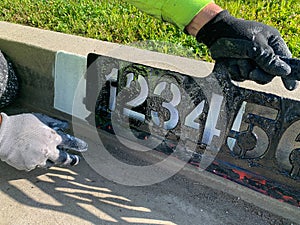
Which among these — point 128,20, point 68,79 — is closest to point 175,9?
point 68,79

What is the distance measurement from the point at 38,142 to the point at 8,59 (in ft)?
3.77

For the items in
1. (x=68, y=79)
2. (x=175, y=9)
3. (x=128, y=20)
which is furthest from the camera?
(x=128, y=20)

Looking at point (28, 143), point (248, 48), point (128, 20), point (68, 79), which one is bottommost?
point (28, 143)

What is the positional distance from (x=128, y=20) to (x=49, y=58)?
1131 millimetres

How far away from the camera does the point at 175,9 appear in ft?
5.83

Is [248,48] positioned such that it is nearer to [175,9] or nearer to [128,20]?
[175,9]

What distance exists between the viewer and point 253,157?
1.81m

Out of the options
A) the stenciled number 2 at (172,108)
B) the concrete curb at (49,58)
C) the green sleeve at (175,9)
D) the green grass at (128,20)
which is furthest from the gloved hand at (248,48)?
the green grass at (128,20)

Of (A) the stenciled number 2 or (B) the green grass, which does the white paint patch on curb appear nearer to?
(A) the stenciled number 2

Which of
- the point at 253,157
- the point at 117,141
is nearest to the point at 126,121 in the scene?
the point at 117,141

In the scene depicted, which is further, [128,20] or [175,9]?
[128,20]

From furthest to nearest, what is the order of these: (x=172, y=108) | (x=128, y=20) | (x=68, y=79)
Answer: (x=128, y=20), (x=68, y=79), (x=172, y=108)

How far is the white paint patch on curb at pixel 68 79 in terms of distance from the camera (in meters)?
2.38

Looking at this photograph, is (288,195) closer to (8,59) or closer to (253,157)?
(253,157)
